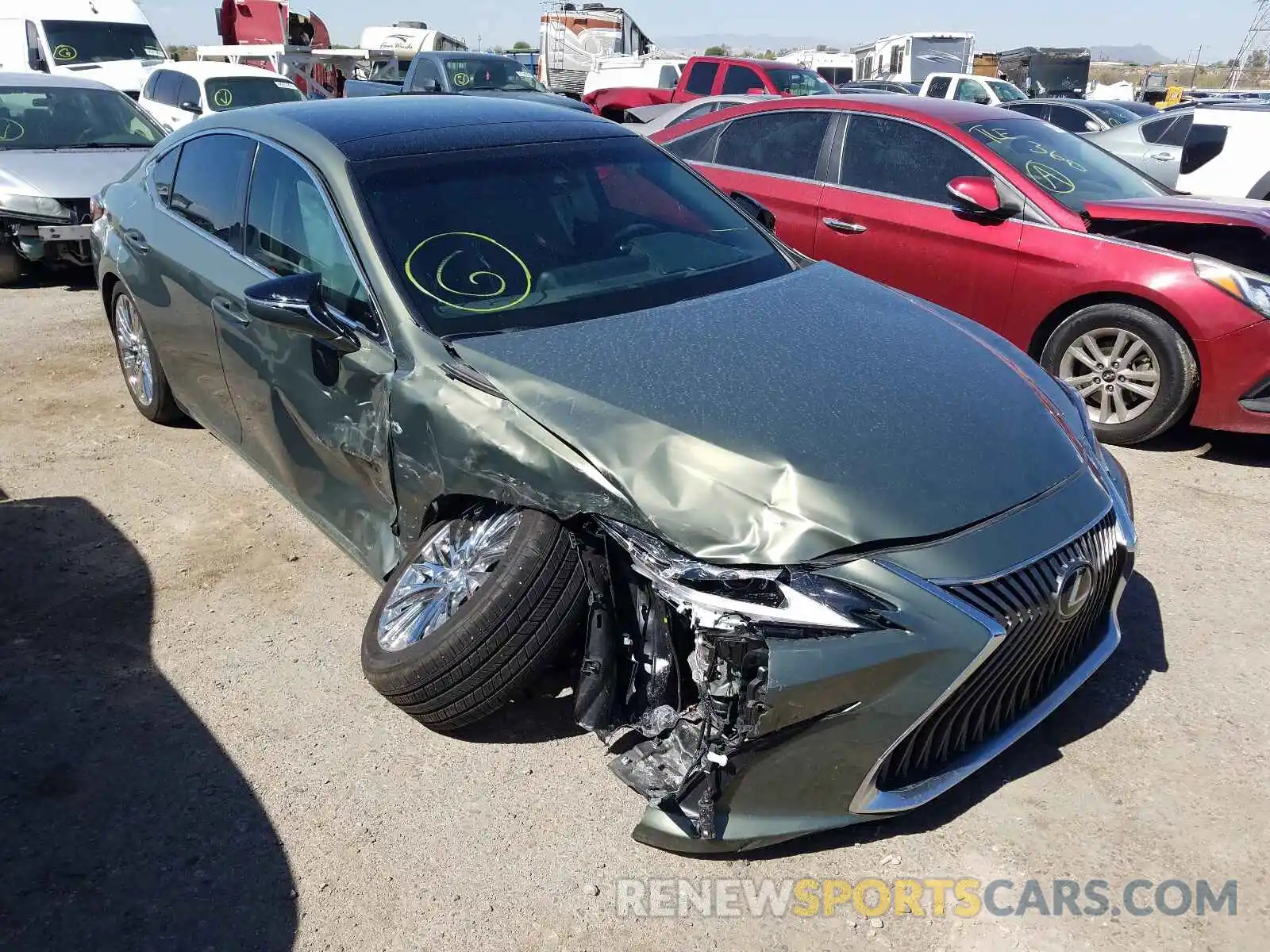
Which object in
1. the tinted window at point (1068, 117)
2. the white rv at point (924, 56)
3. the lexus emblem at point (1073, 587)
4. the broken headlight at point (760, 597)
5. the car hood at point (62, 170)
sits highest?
the broken headlight at point (760, 597)

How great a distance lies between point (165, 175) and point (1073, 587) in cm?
420

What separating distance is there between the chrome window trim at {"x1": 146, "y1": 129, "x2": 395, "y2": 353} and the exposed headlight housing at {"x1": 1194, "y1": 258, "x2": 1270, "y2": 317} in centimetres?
398

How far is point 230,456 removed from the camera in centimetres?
510

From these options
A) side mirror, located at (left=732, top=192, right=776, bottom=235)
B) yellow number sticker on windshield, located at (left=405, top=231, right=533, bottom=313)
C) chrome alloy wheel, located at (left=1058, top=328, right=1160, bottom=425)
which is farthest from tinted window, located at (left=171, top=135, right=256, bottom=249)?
chrome alloy wheel, located at (left=1058, top=328, right=1160, bottom=425)

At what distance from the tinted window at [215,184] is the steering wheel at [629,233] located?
4.76ft

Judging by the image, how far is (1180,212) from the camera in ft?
17.9

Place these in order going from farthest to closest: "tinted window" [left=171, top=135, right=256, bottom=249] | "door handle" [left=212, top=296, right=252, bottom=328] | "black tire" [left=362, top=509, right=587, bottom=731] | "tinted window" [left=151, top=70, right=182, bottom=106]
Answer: "tinted window" [left=151, top=70, right=182, bottom=106] < "tinted window" [left=171, top=135, right=256, bottom=249] < "door handle" [left=212, top=296, right=252, bottom=328] < "black tire" [left=362, top=509, right=587, bottom=731]

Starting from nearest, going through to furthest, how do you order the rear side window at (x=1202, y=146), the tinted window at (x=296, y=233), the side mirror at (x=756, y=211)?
the tinted window at (x=296, y=233)
the side mirror at (x=756, y=211)
the rear side window at (x=1202, y=146)

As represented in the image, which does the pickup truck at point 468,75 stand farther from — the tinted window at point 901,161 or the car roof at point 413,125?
the car roof at point 413,125

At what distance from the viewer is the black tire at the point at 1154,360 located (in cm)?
505

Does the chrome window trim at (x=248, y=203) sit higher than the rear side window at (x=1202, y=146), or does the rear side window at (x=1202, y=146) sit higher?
the chrome window trim at (x=248, y=203)

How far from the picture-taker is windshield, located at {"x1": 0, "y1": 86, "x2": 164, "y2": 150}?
886 cm

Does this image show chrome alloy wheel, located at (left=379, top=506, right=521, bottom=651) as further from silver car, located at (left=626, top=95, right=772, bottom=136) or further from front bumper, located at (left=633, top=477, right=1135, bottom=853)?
silver car, located at (left=626, top=95, right=772, bottom=136)

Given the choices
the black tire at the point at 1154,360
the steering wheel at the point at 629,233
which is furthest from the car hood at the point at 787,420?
the black tire at the point at 1154,360
